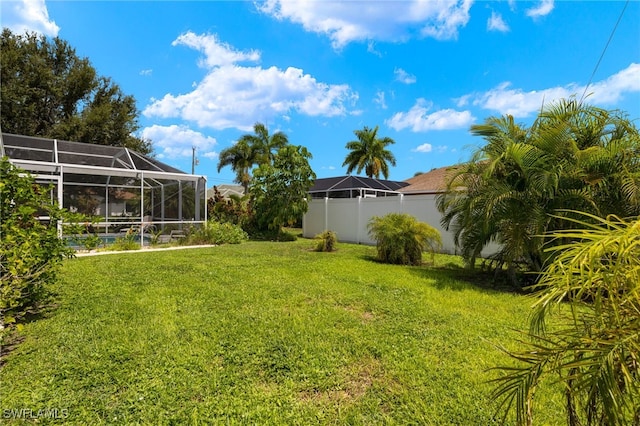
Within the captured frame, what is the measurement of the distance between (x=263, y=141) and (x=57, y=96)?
13.4 m

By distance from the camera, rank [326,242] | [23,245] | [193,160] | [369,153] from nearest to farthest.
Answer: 1. [23,245]
2. [326,242]
3. [369,153]
4. [193,160]

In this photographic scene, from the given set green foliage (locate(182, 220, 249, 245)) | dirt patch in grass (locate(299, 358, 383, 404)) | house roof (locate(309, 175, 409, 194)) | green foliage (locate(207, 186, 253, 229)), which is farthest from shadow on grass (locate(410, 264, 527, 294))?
house roof (locate(309, 175, 409, 194))

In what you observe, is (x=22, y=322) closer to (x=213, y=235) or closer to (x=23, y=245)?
(x=23, y=245)

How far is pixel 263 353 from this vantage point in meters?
3.30

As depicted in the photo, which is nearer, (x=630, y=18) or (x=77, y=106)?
(x=630, y=18)

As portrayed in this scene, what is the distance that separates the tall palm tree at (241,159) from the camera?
25812 mm

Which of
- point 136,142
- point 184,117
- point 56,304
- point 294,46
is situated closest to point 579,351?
point 56,304

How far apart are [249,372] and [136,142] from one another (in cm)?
2551

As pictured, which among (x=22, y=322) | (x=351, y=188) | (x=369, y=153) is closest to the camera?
(x=22, y=322)

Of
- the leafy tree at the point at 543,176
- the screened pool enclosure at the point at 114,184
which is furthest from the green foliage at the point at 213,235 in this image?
the leafy tree at the point at 543,176

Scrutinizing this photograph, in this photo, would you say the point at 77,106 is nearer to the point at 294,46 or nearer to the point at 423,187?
the point at 294,46

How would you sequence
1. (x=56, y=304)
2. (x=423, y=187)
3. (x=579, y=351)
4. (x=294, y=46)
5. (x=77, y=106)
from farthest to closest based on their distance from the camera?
1. (x=77, y=106)
2. (x=423, y=187)
3. (x=294, y=46)
4. (x=56, y=304)
5. (x=579, y=351)

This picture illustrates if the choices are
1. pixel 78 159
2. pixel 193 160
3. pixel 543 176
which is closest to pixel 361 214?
pixel 543 176

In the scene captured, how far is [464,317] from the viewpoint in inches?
173
